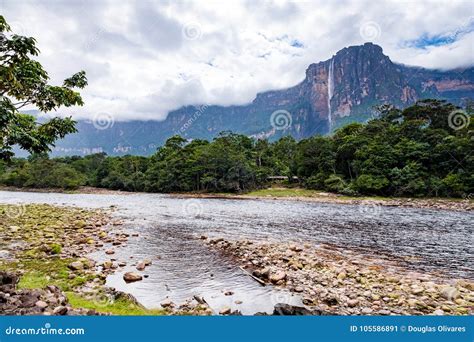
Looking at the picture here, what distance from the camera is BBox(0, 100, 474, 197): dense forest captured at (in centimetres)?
4216

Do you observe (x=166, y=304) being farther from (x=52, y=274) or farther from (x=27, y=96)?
(x=27, y=96)

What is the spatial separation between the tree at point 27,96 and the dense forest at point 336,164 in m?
42.4

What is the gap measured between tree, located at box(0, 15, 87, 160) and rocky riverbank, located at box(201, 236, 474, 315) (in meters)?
7.65

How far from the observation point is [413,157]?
147 feet

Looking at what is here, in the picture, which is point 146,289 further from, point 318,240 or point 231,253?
point 318,240

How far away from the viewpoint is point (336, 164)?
55438mm

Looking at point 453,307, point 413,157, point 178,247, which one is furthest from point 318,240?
point 413,157

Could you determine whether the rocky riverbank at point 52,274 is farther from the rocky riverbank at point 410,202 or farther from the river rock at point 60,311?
the rocky riverbank at point 410,202

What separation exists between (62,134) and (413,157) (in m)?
48.1

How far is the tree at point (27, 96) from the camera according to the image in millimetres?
7132

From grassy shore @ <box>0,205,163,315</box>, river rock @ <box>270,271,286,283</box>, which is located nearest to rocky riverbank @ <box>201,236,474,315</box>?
river rock @ <box>270,271,286,283</box>

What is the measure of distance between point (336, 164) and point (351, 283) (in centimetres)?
4965

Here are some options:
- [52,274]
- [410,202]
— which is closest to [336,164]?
[410,202]

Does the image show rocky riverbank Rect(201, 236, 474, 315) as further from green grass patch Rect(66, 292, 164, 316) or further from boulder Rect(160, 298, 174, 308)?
green grass patch Rect(66, 292, 164, 316)
